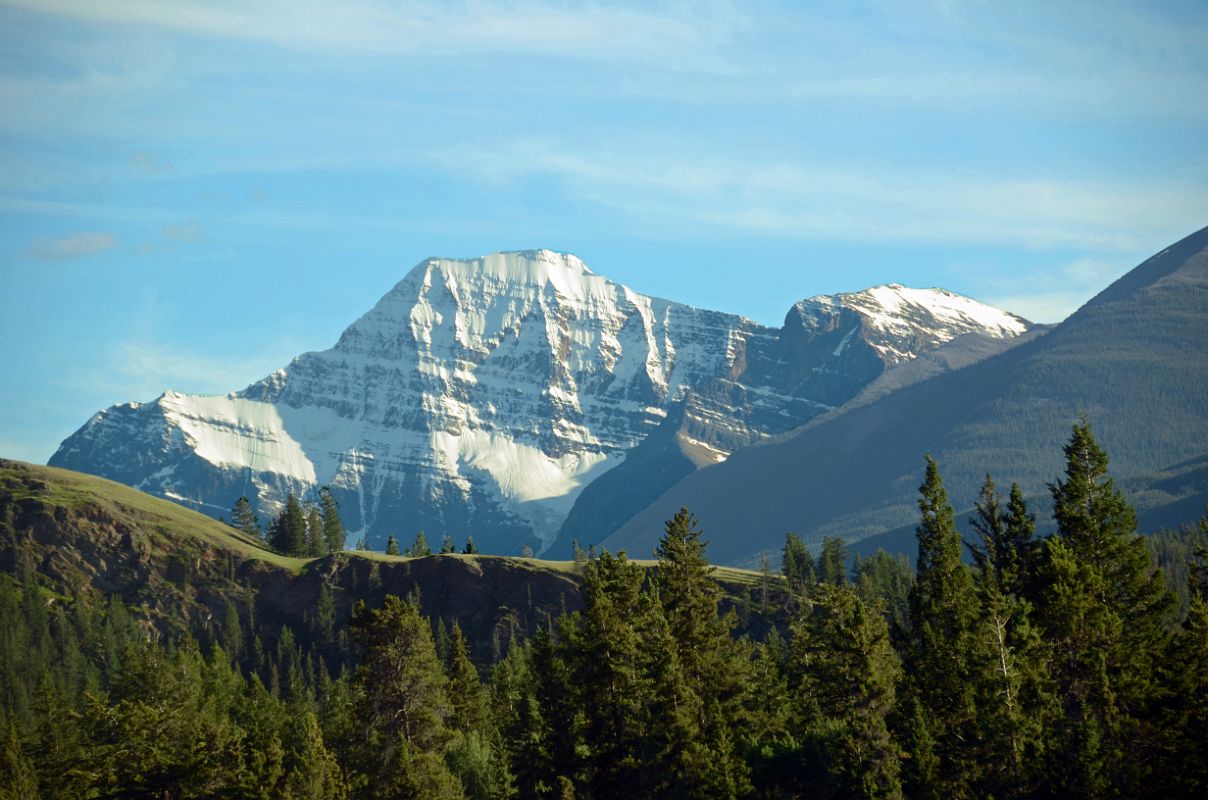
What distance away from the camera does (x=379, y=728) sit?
108875 millimetres

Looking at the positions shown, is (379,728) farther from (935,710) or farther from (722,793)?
(935,710)

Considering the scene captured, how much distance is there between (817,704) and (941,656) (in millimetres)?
17322

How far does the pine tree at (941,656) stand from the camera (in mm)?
86812

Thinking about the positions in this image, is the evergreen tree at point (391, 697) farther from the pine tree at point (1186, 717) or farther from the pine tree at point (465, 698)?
the pine tree at point (1186, 717)

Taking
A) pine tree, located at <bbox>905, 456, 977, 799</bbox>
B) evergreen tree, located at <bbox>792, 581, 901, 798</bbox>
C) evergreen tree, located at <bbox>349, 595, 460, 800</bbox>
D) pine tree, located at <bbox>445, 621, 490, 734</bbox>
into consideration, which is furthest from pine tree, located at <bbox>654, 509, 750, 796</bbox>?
pine tree, located at <bbox>445, 621, 490, 734</bbox>

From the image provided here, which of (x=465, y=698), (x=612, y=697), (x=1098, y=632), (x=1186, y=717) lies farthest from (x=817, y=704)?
(x=465, y=698)

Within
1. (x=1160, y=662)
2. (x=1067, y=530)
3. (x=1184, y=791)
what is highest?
(x=1067, y=530)

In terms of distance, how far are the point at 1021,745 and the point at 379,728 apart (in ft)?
154

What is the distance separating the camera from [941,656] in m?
93.6

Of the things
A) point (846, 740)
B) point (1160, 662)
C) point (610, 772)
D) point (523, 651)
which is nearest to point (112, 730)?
point (610, 772)

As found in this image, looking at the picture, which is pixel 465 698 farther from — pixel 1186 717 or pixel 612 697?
pixel 1186 717

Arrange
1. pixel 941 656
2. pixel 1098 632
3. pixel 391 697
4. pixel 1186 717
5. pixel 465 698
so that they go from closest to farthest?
pixel 1186 717 < pixel 1098 632 < pixel 941 656 < pixel 391 697 < pixel 465 698

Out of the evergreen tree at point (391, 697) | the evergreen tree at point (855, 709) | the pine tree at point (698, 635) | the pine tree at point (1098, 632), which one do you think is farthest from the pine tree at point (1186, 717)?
the evergreen tree at point (391, 697)

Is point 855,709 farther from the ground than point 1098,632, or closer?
closer
